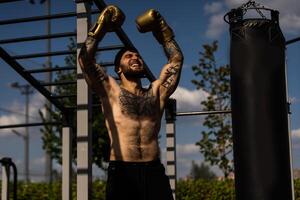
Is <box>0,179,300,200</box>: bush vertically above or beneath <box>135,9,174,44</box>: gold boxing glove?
beneath

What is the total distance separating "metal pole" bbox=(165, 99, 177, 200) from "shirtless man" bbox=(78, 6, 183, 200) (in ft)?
11.3

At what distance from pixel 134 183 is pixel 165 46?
0.93 metres

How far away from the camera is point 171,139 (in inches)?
256

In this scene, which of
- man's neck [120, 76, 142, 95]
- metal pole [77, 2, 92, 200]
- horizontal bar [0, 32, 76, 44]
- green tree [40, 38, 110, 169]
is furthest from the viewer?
green tree [40, 38, 110, 169]

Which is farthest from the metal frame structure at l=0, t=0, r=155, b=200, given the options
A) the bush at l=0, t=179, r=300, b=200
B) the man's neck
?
the bush at l=0, t=179, r=300, b=200

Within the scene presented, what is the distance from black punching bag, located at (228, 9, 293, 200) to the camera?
15.1 ft

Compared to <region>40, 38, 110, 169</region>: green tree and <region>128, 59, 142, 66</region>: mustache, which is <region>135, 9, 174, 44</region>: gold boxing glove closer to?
<region>128, 59, 142, 66</region>: mustache

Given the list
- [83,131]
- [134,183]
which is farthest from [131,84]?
[83,131]

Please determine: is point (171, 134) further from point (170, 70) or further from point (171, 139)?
point (170, 70)

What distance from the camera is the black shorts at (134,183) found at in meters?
2.65

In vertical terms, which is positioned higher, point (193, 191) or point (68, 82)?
point (68, 82)

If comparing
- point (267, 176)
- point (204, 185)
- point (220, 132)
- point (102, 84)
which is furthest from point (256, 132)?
point (220, 132)

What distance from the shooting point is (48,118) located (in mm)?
17344

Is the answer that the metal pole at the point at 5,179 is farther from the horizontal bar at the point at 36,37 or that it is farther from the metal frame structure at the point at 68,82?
the horizontal bar at the point at 36,37
